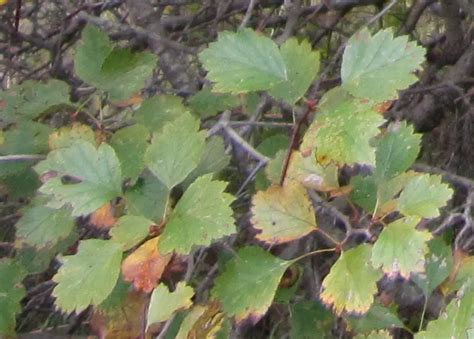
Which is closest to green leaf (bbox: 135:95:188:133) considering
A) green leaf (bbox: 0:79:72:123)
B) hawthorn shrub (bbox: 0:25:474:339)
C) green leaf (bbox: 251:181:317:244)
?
hawthorn shrub (bbox: 0:25:474:339)

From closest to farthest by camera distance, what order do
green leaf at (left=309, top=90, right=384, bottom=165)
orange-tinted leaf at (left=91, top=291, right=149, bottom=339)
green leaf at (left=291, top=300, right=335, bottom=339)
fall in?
green leaf at (left=309, top=90, right=384, bottom=165) → orange-tinted leaf at (left=91, top=291, right=149, bottom=339) → green leaf at (left=291, top=300, right=335, bottom=339)

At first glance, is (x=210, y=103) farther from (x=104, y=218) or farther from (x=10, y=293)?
(x=10, y=293)

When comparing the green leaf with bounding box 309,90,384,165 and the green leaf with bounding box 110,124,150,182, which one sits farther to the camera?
the green leaf with bounding box 110,124,150,182

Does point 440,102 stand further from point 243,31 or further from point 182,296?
point 182,296

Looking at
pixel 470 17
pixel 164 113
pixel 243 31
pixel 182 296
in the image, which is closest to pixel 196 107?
pixel 164 113

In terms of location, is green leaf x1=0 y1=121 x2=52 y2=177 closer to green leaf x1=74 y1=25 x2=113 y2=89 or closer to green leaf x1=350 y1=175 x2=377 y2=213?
green leaf x1=74 y1=25 x2=113 y2=89

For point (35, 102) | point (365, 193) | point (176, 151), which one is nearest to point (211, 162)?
point (176, 151)
